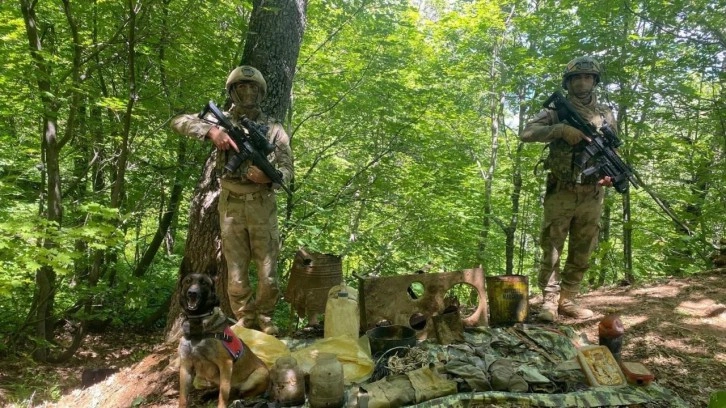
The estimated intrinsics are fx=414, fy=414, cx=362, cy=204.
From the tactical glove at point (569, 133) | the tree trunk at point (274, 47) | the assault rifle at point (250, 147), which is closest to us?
the assault rifle at point (250, 147)

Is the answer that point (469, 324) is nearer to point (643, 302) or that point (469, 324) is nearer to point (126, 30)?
point (643, 302)

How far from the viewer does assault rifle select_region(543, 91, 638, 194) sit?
4.06 metres

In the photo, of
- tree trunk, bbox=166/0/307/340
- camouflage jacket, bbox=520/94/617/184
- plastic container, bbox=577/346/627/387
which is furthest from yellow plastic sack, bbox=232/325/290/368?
camouflage jacket, bbox=520/94/617/184

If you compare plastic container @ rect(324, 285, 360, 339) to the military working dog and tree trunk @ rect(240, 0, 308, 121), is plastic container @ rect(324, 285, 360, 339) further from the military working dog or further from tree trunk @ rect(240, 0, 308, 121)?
tree trunk @ rect(240, 0, 308, 121)

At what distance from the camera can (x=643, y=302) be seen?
5047mm

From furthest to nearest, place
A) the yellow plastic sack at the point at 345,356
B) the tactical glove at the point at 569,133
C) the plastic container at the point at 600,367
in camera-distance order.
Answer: the tactical glove at the point at 569,133 → the yellow plastic sack at the point at 345,356 → the plastic container at the point at 600,367

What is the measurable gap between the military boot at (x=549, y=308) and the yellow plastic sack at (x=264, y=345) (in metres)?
2.56

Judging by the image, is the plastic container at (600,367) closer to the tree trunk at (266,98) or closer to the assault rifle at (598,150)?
the assault rifle at (598,150)

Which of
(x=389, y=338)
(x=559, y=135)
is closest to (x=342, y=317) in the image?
(x=389, y=338)

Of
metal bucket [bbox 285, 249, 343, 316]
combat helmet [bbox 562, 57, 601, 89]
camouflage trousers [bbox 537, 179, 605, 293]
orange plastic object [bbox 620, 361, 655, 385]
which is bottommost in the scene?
orange plastic object [bbox 620, 361, 655, 385]

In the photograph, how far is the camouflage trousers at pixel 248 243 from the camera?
3.72m

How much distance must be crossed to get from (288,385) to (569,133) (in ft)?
11.2

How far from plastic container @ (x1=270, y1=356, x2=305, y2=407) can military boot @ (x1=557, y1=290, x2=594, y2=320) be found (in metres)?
3.15

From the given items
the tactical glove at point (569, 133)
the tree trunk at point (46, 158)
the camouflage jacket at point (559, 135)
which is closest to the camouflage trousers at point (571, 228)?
the camouflage jacket at point (559, 135)
